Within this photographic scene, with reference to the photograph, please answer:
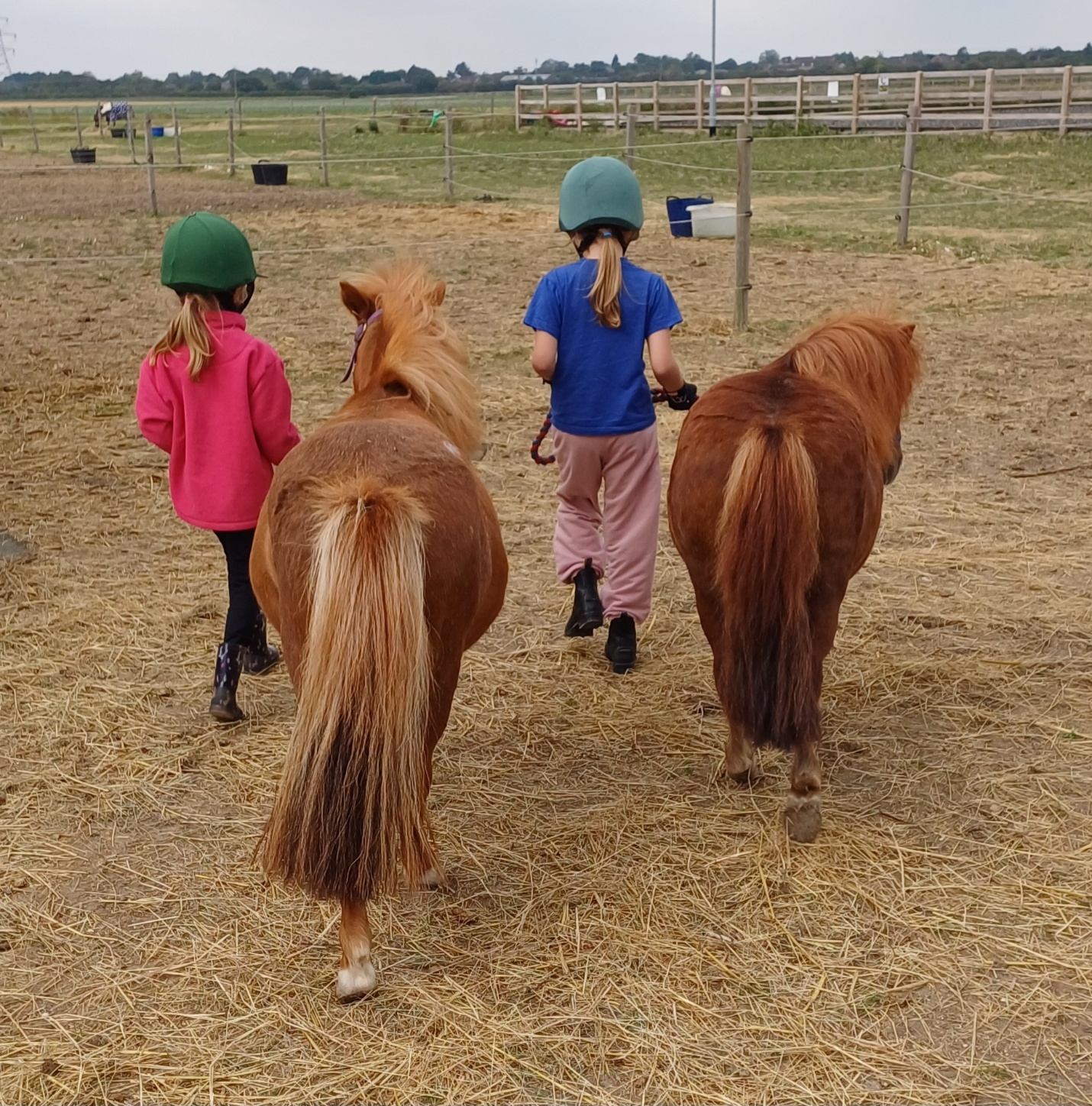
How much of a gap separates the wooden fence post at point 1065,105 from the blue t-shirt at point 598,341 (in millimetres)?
23779

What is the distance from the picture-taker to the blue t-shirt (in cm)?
372

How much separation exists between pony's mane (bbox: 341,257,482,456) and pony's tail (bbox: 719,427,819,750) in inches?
27.6

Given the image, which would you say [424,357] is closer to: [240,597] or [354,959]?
[240,597]

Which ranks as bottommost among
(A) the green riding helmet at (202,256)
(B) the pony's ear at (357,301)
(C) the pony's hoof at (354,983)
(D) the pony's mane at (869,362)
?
(C) the pony's hoof at (354,983)

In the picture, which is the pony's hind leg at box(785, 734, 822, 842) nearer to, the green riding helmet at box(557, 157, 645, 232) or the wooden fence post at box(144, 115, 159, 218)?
the green riding helmet at box(557, 157, 645, 232)

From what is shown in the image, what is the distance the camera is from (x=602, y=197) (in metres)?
3.60

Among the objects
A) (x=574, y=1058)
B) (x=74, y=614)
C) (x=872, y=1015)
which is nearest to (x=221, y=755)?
(x=74, y=614)

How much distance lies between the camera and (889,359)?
135 inches

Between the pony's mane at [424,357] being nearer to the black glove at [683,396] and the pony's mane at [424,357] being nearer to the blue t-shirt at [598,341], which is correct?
the blue t-shirt at [598,341]

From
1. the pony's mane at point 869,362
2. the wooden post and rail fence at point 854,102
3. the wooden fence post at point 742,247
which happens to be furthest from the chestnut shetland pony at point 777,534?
the wooden post and rail fence at point 854,102

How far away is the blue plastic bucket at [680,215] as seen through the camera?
525 inches

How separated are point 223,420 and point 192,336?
0.26m

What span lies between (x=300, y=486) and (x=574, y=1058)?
1.26 meters

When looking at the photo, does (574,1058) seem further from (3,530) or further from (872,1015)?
(3,530)
